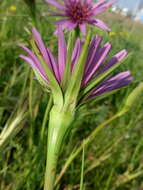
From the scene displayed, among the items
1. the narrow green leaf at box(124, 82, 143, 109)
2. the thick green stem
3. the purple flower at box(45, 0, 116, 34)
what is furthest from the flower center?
the thick green stem

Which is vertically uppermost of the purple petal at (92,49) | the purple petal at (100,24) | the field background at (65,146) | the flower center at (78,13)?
the flower center at (78,13)

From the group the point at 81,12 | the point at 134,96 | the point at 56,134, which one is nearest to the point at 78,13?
the point at 81,12

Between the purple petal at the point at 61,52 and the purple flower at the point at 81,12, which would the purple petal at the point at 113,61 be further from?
the purple flower at the point at 81,12

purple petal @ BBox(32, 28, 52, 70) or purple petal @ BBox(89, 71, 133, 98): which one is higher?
purple petal @ BBox(32, 28, 52, 70)

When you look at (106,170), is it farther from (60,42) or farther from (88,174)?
(60,42)

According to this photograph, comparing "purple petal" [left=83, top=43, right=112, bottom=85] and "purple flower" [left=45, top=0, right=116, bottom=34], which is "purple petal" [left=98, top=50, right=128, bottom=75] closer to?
"purple petal" [left=83, top=43, right=112, bottom=85]

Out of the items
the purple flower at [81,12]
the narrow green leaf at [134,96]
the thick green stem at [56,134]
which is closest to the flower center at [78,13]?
the purple flower at [81,12]
